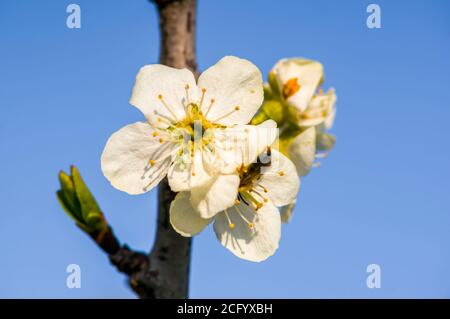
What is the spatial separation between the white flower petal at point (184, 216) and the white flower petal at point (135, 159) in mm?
81

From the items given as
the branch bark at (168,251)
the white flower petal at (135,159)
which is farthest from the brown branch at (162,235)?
the white flower petal at (135,159)

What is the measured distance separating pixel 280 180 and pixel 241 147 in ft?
0.60

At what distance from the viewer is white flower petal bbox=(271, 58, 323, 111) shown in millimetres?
1670

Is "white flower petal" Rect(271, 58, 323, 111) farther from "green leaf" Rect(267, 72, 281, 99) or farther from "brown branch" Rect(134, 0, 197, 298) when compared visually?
"brown branch" Rect(134, 0, 197, 298)

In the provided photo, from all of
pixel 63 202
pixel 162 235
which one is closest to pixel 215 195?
pixel 162 235

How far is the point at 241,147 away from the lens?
1355 millimetres

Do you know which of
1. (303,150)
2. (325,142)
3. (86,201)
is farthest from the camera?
(325,142)

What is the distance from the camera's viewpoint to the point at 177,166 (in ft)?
4.57

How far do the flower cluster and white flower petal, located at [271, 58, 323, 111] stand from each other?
0.53ft

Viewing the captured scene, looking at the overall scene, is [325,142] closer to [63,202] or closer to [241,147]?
[241,147]

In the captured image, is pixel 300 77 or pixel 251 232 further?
pixel 300 77

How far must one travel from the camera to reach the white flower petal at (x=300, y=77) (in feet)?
5.48

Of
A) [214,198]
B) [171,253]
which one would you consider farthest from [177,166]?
[171,253]
